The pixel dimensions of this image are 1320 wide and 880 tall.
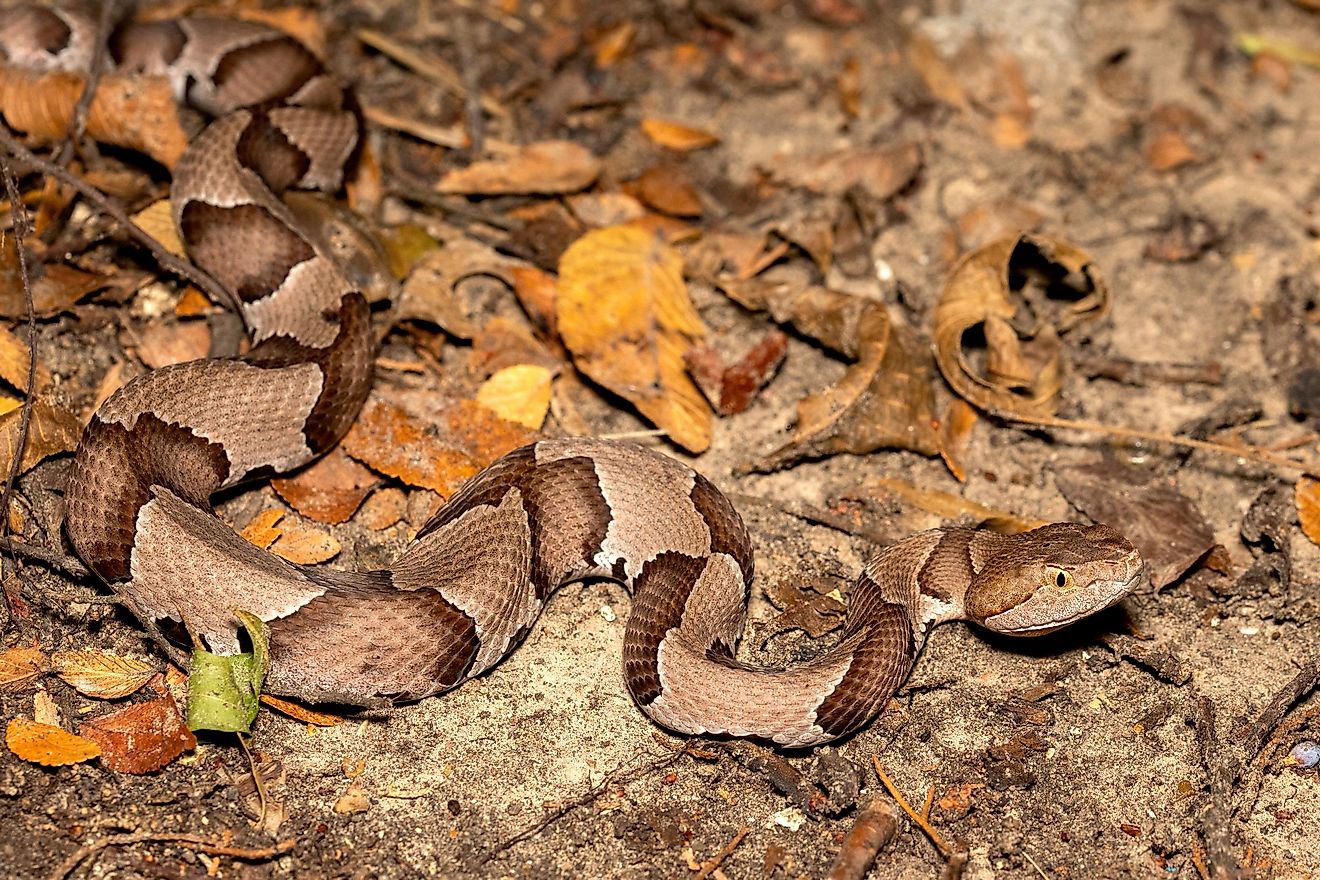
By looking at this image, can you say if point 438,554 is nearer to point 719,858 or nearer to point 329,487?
point 329,487

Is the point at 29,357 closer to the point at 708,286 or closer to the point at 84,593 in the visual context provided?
the point at 84,593

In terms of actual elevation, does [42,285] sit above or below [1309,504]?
above

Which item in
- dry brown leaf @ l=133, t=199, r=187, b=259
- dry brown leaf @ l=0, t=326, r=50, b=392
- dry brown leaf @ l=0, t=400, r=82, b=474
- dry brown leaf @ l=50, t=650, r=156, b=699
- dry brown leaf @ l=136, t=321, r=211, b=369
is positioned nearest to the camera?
dry brown leaf @ l=50, t=650, r=156, b=699

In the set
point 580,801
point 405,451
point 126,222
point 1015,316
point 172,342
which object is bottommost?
point 580,801

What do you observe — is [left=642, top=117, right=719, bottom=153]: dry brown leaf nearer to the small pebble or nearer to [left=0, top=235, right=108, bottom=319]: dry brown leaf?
[left=0, top=235, right=108, bottom=319]: dry brown leaf

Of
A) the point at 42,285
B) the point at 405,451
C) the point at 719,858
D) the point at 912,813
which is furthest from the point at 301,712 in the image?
the point at 42,285

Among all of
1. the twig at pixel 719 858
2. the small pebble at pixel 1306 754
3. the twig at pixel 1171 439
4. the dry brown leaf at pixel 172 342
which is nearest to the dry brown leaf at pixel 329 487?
the dry brown leaf at pixel 172 342

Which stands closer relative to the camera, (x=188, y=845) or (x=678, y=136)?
(x=188, y=845)

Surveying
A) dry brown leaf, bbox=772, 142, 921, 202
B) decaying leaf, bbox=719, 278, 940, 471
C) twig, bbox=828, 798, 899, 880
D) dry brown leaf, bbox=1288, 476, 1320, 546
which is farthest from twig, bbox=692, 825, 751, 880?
dry brown leaf, bbox=772, 142, 921, 202
